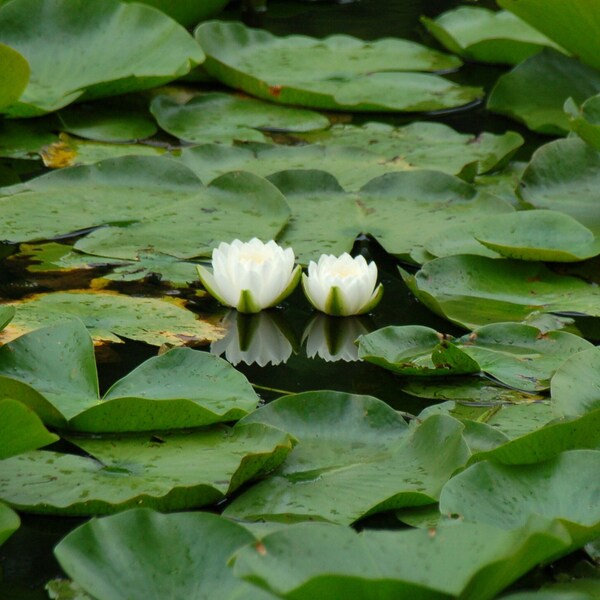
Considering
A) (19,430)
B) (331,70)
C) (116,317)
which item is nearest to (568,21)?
(331,70)

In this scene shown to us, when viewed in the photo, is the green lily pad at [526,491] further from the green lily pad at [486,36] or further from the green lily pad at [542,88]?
the green lily pad at [486,36]

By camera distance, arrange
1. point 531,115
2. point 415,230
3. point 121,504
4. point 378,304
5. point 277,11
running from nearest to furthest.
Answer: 1. point 121,504
2. point 378,304
3. point 415,230
4. point 531,115
5. point 277,11

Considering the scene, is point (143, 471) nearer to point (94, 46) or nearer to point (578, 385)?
point (578, 385)

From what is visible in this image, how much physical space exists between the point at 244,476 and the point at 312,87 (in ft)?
6.18

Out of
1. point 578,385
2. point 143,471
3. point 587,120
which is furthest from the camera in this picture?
point 587,120

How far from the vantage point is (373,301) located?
1.85 meters

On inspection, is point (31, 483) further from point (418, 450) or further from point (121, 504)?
point (418, 450)

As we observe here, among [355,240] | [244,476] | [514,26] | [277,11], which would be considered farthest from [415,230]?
[277,11]

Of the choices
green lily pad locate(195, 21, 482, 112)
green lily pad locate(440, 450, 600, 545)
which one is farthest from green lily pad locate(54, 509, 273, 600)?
green lily pad locate(195, 21, 482, 112)

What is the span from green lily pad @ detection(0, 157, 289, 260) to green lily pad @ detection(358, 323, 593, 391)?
461mm

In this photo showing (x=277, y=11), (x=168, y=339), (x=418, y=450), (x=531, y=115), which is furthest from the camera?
(x=277, y=11)

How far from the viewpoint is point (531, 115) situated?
2859mm

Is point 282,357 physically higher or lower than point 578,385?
lower

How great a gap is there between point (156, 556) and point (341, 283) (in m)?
0.81
